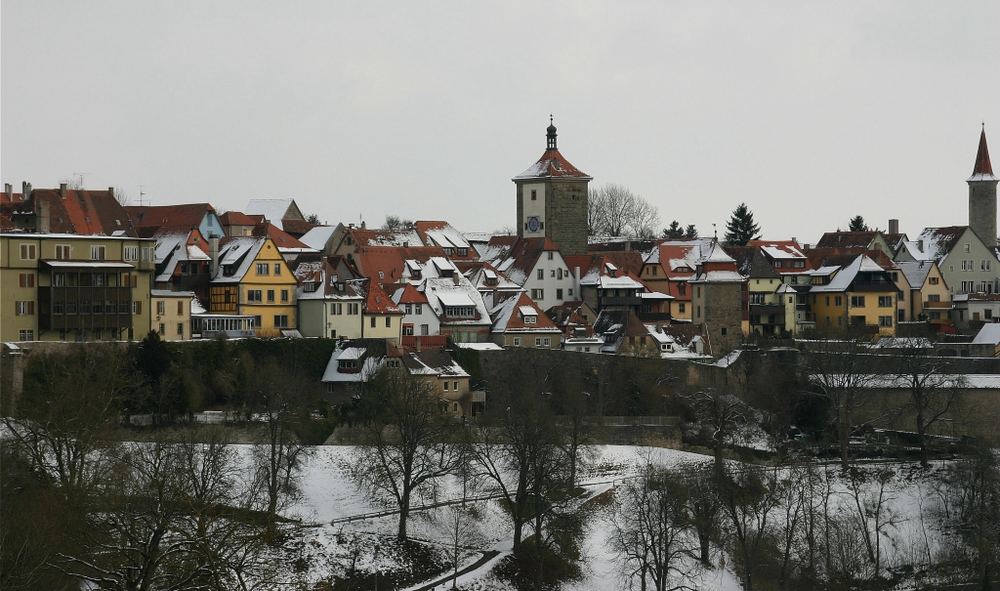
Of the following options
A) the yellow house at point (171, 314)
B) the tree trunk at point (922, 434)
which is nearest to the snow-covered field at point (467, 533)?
the tree trunk at point (922, 434)

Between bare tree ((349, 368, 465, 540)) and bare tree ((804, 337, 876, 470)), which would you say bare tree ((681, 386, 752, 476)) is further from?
bare tree ((349, 368, 465, 540))

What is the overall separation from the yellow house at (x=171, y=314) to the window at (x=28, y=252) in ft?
16.1

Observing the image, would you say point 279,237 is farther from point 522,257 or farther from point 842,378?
point 842,378

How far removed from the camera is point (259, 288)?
228 ft

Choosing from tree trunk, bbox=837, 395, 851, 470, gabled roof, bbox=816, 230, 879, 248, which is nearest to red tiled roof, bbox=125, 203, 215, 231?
tree trunk, bbox=837, 395, 851, 470

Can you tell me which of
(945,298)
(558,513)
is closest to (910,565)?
(558,513)

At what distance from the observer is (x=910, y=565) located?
54688 millimetres

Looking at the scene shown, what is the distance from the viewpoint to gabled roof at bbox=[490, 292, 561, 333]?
73.8m

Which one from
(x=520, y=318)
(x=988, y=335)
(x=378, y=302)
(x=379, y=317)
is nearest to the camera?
(x=379, y=317)

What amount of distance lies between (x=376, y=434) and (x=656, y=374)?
17316mm

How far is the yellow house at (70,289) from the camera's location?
6044 cm

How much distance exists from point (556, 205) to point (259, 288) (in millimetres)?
27446

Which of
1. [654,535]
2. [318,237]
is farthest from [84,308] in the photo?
[318,237]

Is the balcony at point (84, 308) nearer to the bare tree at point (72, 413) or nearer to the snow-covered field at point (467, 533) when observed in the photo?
the bare tree at point (72, 413)
